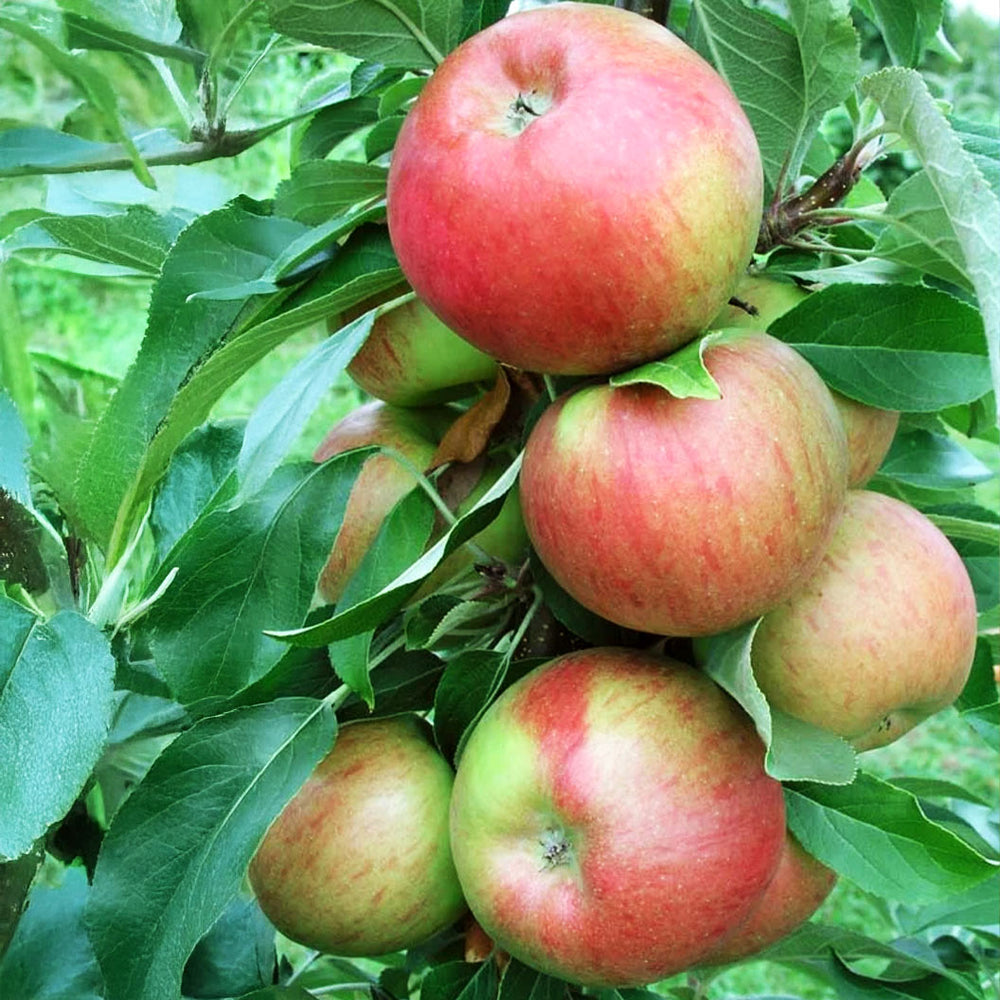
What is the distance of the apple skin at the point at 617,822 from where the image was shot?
2.08 ft

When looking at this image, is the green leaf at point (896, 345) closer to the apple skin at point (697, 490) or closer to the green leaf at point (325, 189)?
the apple skin at point (697, 490)

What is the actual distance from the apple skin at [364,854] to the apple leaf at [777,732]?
181mm

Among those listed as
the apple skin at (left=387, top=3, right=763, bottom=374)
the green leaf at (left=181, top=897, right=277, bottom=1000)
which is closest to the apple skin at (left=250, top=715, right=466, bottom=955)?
the green leaf at (left=181, top=897, right=277, bottom=1000)

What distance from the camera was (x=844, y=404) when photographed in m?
0.70

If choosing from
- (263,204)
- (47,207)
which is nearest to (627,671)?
(263,204)

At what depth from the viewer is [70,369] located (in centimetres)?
99

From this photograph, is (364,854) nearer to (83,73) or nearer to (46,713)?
(46,713)

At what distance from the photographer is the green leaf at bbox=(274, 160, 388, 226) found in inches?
28.8

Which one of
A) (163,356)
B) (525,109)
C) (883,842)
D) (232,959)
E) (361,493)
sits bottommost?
(232,959)

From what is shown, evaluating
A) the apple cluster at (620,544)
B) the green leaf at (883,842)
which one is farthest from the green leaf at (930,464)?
the green leaf at (883,842)

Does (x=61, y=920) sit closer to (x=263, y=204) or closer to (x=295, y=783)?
(x=295, y=783)

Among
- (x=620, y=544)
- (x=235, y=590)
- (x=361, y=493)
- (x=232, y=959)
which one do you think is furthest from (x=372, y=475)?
(x=232, y=959)

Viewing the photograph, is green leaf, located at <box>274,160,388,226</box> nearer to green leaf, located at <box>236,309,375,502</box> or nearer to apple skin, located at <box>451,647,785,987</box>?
green leaf, located at <box>236,309,375,502</box>

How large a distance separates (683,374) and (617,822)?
219mm
